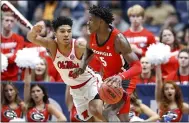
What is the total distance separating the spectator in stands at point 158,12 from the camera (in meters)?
15.6

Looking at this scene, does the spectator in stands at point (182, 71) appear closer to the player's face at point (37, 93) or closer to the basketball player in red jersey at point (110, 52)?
the player's face at point (37, 93)

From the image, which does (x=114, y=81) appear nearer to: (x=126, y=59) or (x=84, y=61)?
(x=126, y=59)

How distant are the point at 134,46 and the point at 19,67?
1905 millimetres

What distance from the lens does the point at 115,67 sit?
10.1 m

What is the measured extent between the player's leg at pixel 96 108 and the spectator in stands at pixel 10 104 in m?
1.88

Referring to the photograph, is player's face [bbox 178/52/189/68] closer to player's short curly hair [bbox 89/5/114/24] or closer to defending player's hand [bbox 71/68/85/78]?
defending player's hand [bbox 71/68/85/78]

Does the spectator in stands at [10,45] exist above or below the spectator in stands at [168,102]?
above

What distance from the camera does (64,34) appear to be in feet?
34.2

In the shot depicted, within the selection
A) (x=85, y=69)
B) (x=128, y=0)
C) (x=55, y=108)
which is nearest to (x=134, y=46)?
(x=55, y=108)

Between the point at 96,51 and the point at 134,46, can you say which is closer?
the point at 96,51

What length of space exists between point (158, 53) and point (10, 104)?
8.00ft

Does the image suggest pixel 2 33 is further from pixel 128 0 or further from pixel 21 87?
pixel 128 0

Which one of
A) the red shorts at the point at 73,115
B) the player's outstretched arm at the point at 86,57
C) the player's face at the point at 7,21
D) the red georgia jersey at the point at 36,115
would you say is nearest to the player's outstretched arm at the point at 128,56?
the player's outstretched arm at the point at 86,57

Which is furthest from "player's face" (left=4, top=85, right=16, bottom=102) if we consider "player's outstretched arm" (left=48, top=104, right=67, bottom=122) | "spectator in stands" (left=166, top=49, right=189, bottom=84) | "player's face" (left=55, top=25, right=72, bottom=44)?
"spectator in stands" (left=166, top=49, right=189, bottom=84)
